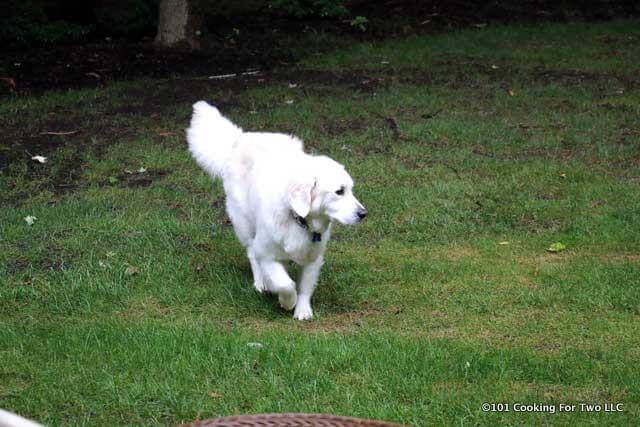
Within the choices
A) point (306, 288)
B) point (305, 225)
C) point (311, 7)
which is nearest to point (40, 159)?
point (306, 288)

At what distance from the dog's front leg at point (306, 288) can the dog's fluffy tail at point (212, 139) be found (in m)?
1.23

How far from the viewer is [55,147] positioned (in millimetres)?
9938

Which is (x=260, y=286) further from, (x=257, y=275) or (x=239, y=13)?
(x=239, y=13)

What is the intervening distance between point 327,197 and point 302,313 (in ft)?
3.11

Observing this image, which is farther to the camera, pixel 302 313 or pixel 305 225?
pixel 302 313

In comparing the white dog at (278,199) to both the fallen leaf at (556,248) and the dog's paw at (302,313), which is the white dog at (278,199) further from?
the fallen leaf at (556,248)

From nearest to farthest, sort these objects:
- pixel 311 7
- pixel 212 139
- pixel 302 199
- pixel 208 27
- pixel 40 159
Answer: pixel 302 199 < pixel 212 139 < pixel 40 159 < pixel 208 27 < pixel 311 7

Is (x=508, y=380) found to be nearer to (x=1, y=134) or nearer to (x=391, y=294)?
(x=391, y=294)

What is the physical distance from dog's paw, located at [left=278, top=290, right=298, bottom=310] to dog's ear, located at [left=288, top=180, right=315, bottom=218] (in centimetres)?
66

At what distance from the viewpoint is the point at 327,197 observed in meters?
5.64

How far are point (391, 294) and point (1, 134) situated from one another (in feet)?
19.4

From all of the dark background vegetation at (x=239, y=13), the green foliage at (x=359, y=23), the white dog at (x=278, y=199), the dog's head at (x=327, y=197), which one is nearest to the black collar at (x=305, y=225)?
the white dog at (x=278, y=199)

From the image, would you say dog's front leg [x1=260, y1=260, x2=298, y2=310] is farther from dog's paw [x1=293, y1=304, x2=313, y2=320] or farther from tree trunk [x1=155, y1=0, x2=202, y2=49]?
tree trunk [x1=155, y1=0, x2=202, y2=49]

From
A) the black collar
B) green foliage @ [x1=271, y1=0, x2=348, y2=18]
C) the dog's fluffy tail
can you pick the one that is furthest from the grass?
green foliage @ [x1=271, y1=0, x2=348, y2=18]
